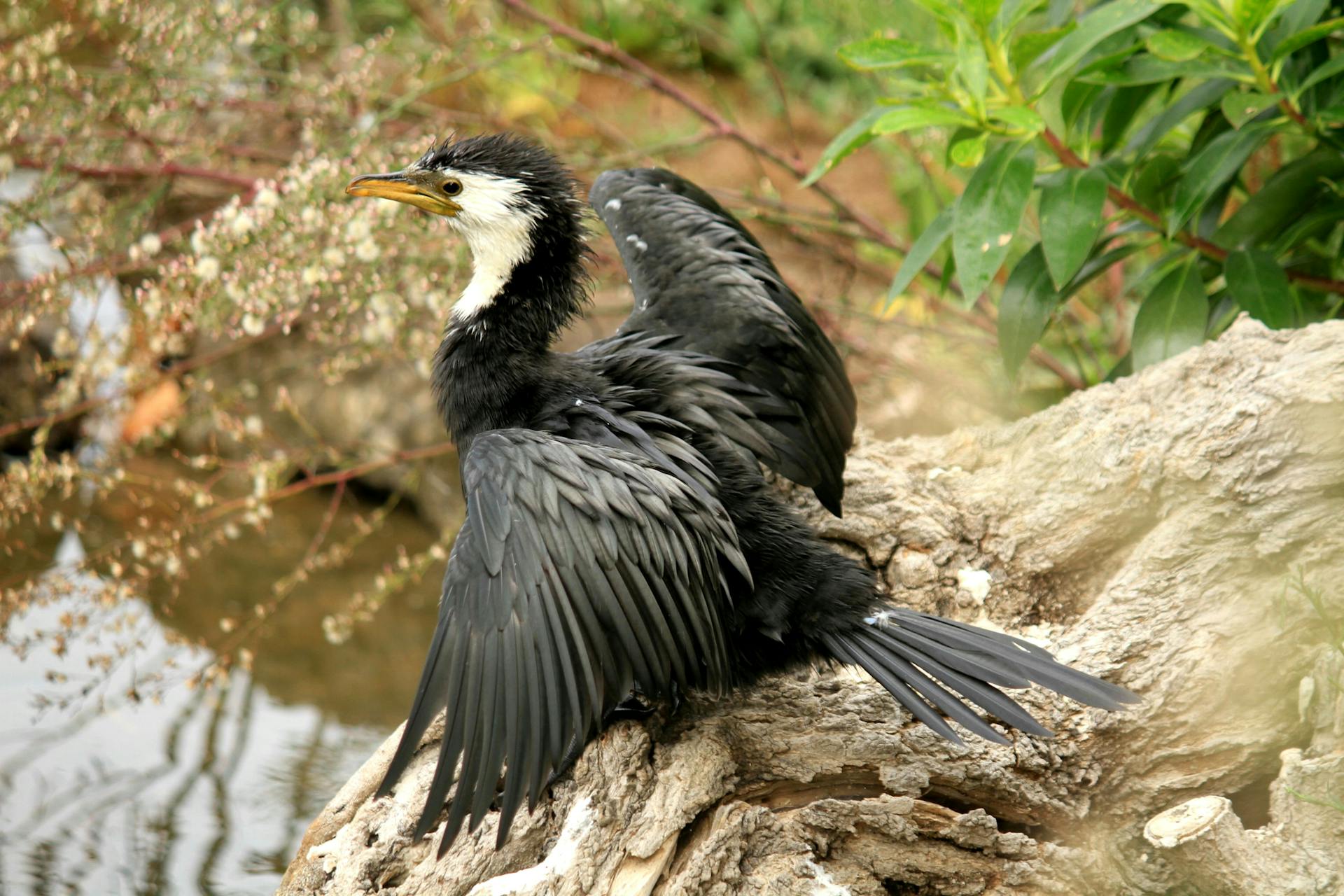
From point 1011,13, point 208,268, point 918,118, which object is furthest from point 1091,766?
point 208,268

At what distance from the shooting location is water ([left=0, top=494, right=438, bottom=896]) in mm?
3494

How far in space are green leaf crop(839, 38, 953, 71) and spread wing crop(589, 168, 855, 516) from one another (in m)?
0.55

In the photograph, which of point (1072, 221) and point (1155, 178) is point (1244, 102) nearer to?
point (1155, 178)

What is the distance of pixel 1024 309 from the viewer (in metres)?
3.31

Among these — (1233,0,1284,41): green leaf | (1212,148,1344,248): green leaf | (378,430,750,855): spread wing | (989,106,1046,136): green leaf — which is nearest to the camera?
(378,430,750,855): spread wing

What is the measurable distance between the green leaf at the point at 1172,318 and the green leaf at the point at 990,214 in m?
0.57

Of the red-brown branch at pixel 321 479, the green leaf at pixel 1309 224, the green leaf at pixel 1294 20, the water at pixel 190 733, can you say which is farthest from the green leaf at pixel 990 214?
the water at pixel 190 733

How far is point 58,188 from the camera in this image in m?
4.18

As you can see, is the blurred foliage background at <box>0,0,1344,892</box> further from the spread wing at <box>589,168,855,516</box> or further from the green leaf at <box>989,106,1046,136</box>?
the spread wing at <box>589,168,855,516</box>

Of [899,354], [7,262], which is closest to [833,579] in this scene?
[899,354]

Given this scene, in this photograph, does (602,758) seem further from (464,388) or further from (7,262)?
(7,262)

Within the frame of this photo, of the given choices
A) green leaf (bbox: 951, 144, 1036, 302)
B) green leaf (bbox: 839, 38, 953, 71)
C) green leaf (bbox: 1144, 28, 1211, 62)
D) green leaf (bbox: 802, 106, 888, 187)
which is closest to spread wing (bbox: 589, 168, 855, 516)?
green leaf (bbox: 802, 106, 888, 187)

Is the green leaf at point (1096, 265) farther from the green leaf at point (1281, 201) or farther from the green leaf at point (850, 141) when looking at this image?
the green leaf at point (850, 141)

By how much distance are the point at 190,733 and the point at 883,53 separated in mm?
3227
